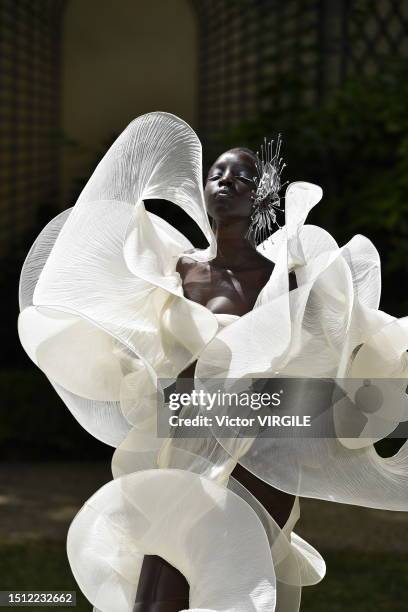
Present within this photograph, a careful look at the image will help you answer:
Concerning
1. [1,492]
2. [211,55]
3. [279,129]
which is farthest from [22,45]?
[1,492]

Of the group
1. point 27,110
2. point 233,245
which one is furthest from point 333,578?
point 27,110

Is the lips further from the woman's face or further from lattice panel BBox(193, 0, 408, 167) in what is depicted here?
lattice panel BBox(193, 0, 408, 167)

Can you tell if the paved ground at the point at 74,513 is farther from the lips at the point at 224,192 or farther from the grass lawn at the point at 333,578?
the lips at the point at 224,192

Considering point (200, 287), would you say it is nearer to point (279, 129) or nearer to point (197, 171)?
point (197, 171)

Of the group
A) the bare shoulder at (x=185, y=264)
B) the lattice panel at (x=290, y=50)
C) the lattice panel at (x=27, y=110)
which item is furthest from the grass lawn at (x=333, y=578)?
the lattice panel at (x=27, y=110)

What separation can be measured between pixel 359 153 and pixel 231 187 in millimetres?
4793

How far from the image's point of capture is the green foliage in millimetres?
6457

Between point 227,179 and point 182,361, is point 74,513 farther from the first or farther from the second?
point 227,179

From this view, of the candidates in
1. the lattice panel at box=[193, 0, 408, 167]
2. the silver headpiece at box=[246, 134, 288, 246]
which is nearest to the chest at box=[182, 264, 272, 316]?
the silver headpiece at box=[246, 134, 288, 246]

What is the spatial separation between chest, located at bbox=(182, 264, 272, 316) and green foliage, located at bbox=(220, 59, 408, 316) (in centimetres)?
410

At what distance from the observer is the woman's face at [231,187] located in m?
2.29

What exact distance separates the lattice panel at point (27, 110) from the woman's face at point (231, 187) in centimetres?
585

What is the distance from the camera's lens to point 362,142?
22.4 feet

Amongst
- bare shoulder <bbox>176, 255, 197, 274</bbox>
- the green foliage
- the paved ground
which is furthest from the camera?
the green foliage
